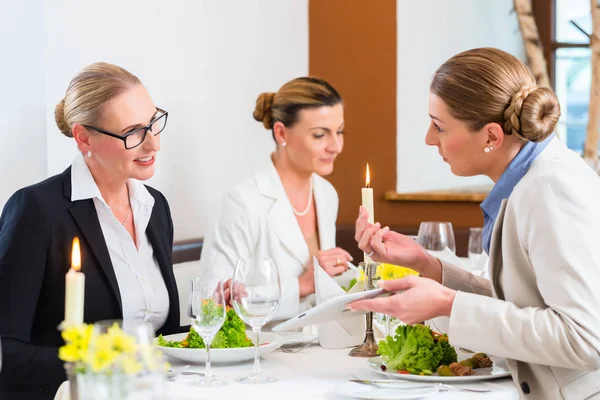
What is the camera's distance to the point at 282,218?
343 cm

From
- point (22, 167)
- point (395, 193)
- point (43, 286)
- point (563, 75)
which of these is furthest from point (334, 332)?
point (563, 75)

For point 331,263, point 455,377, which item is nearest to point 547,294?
point 455,377

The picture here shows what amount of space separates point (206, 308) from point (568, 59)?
12.9ft

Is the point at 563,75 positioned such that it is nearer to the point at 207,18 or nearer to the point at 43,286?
the point at 207,18

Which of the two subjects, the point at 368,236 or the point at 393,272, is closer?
the point at 368,236

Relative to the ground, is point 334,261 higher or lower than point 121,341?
lower

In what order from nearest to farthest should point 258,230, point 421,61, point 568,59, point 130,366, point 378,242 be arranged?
point 130,366 → point 378,242 → point 258,230 → point 421,61 → point 568,59

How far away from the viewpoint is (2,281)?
207 cm

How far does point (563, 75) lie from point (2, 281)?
390cm

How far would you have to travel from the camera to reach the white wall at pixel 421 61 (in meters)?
4.55

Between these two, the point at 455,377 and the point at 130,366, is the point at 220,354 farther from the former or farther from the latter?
the point at 130,366

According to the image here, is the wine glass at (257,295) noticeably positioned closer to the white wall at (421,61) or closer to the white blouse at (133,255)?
the white blouse at (133,255)

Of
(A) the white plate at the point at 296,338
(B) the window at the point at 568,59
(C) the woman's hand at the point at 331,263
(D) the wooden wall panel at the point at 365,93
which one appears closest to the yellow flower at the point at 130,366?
(A) the white plate at the point at 296,338

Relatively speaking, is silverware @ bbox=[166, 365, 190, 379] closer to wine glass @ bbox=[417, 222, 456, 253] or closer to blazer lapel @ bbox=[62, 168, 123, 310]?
blazer lapel @ bbox=[62, 168, 123, 310]
